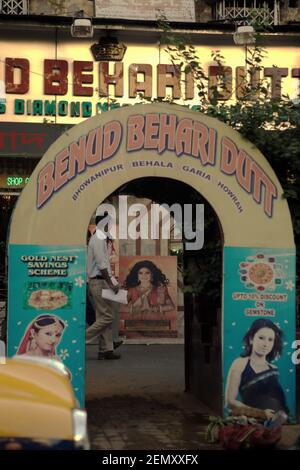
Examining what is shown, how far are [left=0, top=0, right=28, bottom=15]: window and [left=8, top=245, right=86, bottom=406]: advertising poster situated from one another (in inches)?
357

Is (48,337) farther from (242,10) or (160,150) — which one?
(242,10)

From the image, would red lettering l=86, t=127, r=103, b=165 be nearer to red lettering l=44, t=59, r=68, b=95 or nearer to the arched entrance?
the arched entrance

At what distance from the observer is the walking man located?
417 inches

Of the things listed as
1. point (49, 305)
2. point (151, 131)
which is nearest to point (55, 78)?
point (151, 131)

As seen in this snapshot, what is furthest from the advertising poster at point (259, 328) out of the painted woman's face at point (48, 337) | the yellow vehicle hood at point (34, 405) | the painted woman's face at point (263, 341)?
the yellow vehicle hood at point (34, 405)

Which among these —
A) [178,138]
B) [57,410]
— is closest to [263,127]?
[178,138]

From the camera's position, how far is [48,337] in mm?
6805

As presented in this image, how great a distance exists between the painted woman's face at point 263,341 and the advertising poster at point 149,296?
563 centimetres

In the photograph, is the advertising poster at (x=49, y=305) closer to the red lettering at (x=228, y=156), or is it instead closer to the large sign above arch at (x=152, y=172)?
the large sign above arch at (x=152, y=172)

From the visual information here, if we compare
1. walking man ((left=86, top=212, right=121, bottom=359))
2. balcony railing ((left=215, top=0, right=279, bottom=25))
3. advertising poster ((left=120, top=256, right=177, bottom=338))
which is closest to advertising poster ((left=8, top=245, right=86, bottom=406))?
walking man ((left=86, top=212, right=121, bottom=359))

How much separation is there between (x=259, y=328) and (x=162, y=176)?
1742 mm

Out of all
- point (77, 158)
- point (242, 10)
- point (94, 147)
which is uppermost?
point (242, 10)

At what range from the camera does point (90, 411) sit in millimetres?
7738
